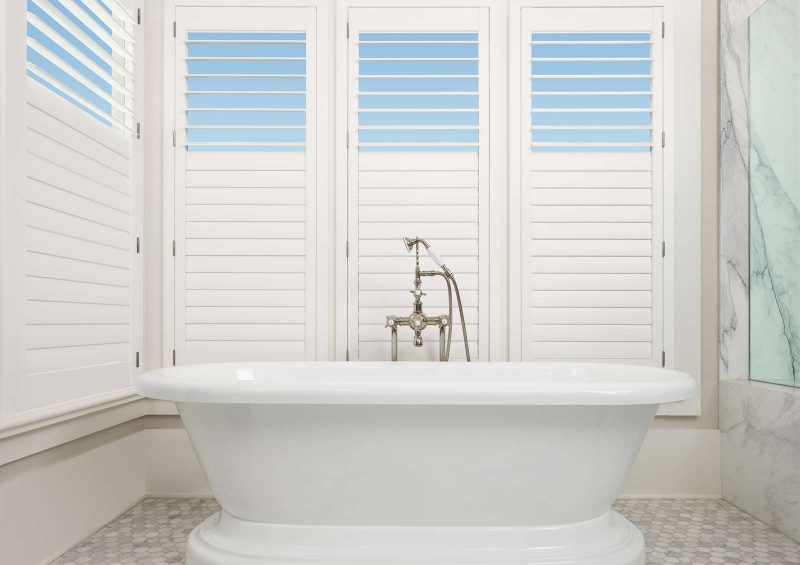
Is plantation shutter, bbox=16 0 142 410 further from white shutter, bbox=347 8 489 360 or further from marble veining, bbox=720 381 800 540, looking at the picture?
marble veining, bbox=720 381 800 540

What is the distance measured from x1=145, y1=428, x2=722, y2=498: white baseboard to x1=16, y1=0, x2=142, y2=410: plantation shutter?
0.44 m

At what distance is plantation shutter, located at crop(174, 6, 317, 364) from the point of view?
2.61 metres

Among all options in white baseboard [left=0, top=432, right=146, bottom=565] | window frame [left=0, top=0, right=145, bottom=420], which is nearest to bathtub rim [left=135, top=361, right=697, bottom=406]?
window frame [left=0, top=0, right=145, bottom=420]

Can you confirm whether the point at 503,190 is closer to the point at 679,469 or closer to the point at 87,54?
the point at 679,469

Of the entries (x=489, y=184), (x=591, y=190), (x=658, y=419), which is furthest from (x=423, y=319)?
(x=658, y=419)

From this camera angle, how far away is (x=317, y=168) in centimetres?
263

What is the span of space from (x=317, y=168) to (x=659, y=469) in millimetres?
1870

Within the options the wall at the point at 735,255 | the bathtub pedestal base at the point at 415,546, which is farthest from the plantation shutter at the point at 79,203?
the wall at the point at 735,255

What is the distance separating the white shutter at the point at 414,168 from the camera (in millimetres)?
2611

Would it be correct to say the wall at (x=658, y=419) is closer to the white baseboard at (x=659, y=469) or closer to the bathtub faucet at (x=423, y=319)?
the white baseboard at (x=659, y=469)

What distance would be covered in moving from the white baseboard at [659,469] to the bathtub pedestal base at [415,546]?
0.82 meters

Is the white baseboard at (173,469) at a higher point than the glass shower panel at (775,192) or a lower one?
lower

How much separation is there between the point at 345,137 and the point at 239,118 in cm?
44

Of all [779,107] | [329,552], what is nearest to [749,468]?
[779,107]
